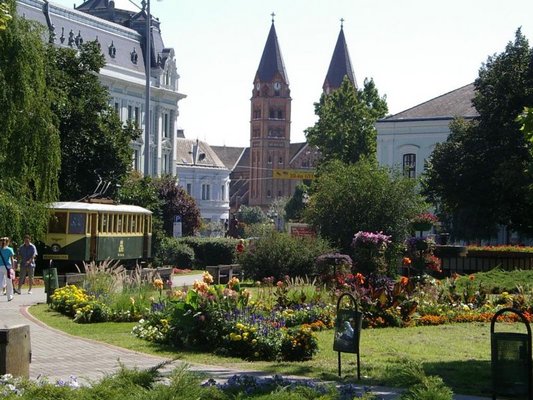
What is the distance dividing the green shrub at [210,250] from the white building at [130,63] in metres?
30.7

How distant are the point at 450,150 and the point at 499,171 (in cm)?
681

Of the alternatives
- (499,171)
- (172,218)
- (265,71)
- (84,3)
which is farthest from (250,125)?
(499,171)

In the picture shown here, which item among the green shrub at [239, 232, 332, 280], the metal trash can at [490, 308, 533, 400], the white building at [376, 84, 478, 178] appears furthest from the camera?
the white building at [376, 84, 478, 178]

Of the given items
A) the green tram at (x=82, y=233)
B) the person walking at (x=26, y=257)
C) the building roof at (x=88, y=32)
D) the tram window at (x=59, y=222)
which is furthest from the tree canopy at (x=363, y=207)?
the building roof at (x=88, y=32)

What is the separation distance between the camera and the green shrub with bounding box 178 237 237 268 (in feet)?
180

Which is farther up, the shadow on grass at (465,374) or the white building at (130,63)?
the white building at (130,63)

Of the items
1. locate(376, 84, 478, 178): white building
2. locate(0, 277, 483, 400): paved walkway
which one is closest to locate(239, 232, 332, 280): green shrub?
locate(0, 277, 483, 400): paved walkway

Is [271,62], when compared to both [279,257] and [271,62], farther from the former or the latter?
[279,257]

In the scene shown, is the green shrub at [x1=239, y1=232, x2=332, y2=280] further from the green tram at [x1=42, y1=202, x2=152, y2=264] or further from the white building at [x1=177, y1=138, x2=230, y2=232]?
the white building at [x1=177, y1=138, x2=230, y2=232]

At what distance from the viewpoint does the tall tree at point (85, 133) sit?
4869 cm

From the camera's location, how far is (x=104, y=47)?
93.8 m

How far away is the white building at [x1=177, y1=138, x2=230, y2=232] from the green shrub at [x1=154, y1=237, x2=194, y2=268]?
6895 cm

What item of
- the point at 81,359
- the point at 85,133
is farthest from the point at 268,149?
the point at 81,359

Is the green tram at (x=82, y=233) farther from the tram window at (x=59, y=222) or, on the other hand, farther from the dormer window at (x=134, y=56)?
the dormer window at (x=134, y=56)
